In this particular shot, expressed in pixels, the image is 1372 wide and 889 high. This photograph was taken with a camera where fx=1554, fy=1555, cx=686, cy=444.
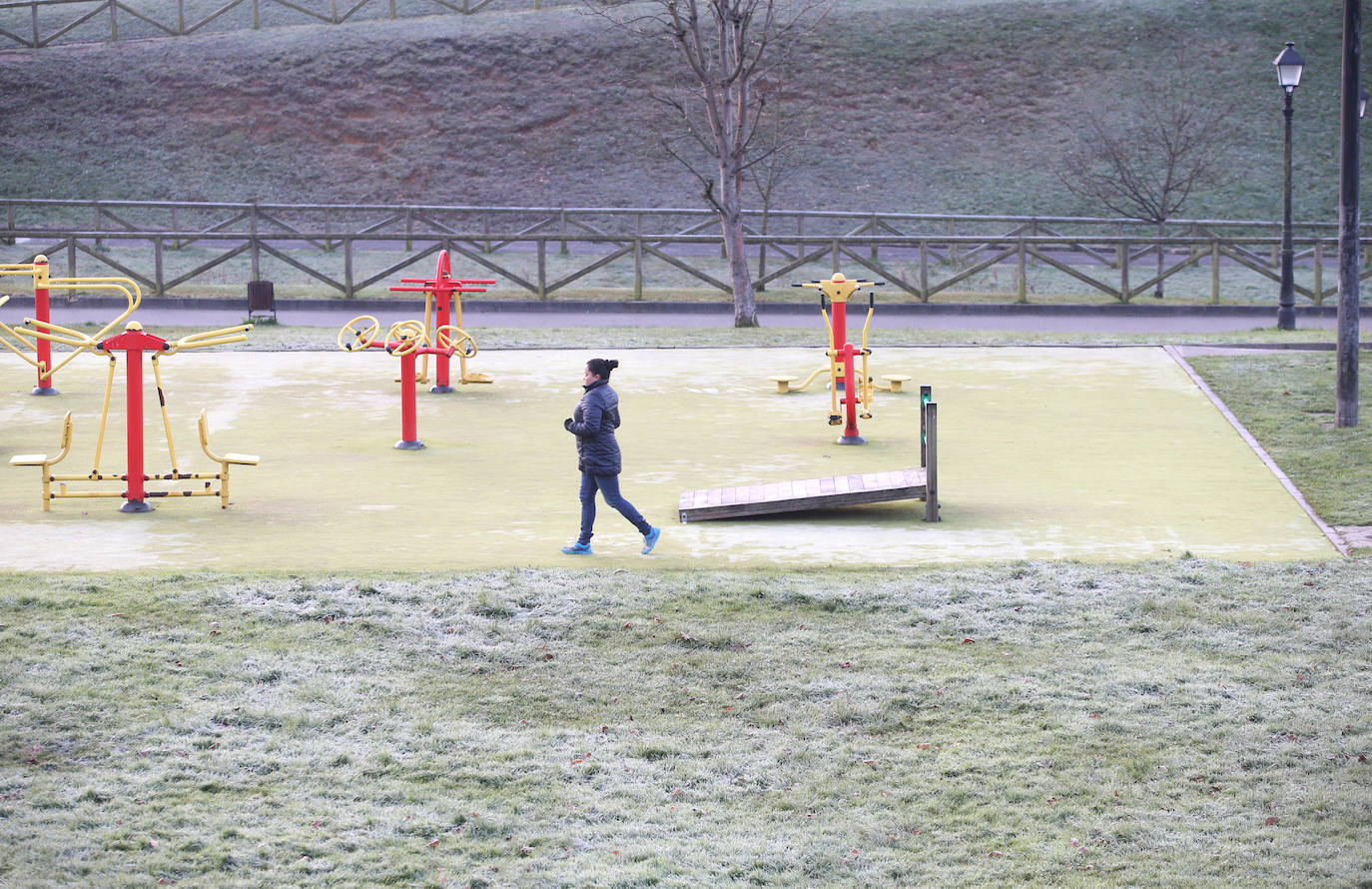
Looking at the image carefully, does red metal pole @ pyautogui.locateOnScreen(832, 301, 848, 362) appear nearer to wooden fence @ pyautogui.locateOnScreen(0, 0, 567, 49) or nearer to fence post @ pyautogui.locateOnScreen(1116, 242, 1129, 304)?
fence post @ pyautogui.locateOnScreen(1116, 242, 1129, 304)

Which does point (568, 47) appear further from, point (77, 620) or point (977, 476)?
point (77, 620)

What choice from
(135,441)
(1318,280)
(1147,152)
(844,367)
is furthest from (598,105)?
(135,441)

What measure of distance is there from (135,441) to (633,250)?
690 inches

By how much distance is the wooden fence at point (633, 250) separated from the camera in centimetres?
2797

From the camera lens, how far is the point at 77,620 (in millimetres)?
8477

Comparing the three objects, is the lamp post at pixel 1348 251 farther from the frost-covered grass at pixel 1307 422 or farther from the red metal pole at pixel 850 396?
the red metal pole at pixel 850 396

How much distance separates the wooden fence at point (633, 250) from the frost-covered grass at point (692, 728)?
59.1 ft

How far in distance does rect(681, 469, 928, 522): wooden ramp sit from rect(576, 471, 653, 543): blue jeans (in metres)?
1.05

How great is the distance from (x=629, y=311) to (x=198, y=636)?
19.7 meters

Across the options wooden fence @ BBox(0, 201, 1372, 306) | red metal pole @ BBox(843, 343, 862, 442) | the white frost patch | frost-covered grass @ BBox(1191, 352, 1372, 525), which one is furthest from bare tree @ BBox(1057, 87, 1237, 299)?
the white frost patch

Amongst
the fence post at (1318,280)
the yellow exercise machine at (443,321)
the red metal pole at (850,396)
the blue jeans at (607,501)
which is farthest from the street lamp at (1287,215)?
the blue jeans at (607,501)

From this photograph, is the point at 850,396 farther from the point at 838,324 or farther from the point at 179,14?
the point at 179,14

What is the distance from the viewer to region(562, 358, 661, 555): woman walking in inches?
401

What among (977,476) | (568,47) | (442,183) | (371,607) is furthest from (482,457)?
(568,47)
